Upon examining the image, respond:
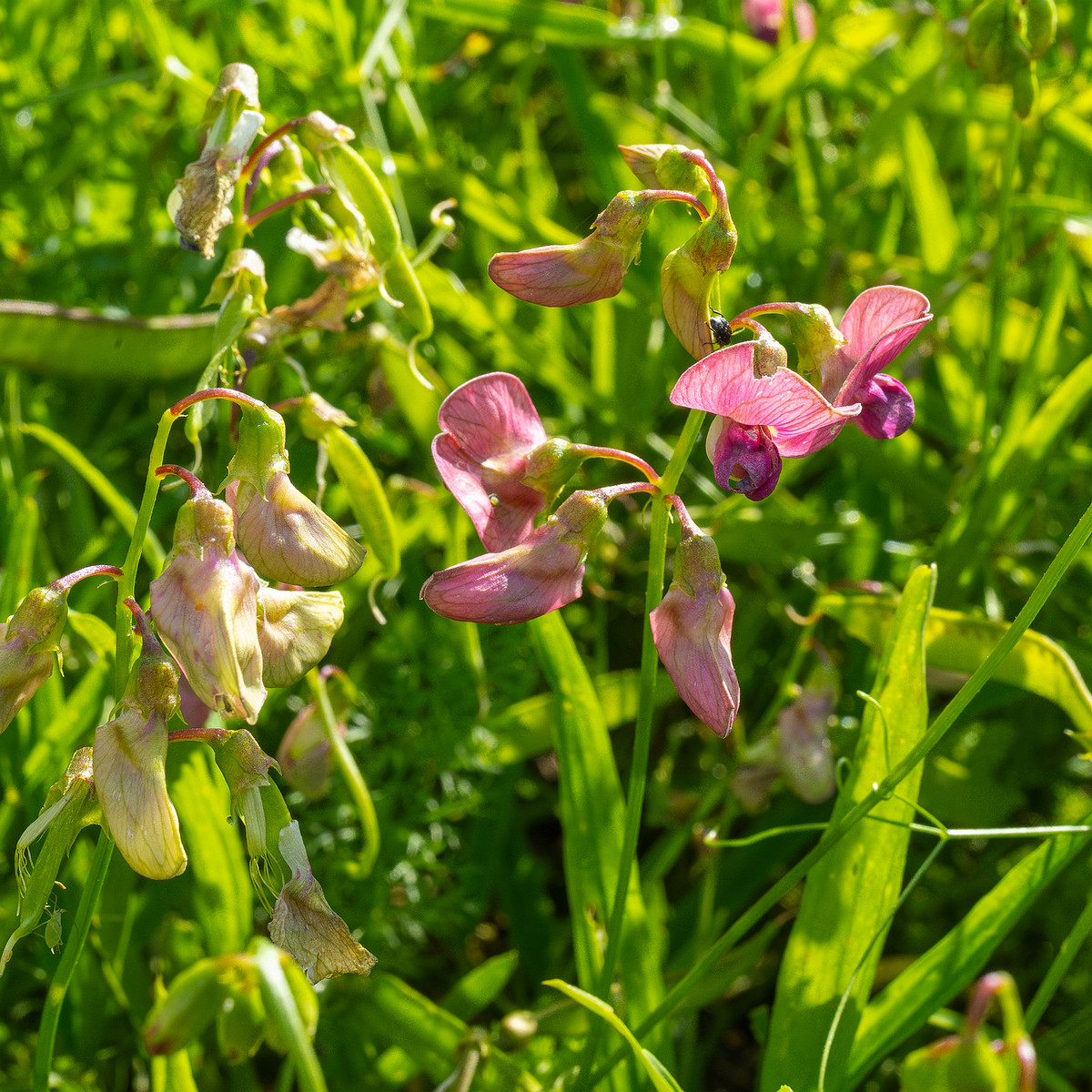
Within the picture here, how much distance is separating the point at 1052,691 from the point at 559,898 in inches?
29.2

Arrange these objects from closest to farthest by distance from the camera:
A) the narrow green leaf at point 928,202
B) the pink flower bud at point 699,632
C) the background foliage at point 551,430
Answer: the pink flower bud at point 699,632, the background foliage at point 551,430, the narrow green leaf at point 928,202

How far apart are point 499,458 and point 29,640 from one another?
1.10ft

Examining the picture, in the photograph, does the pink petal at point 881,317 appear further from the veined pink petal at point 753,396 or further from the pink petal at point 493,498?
the pink petal at point 493,498

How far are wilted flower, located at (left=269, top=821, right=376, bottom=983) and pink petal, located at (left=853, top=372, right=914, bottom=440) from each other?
1.55 feet

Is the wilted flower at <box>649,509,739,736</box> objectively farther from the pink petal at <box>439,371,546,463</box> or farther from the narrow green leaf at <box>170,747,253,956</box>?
the narrow green leaf at <box>170,747,253,956</box>

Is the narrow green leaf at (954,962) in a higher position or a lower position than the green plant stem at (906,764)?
lower

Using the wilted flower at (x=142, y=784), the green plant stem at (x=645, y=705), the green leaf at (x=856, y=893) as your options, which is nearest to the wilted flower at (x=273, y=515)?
the wilted flower at (x=142, y=784)

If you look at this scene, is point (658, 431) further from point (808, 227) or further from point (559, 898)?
point (559, 898)

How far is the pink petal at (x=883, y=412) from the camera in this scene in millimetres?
812

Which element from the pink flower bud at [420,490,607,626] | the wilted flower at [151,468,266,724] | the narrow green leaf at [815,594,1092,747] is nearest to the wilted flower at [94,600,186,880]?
the wilted flower at [151,468,266,724]

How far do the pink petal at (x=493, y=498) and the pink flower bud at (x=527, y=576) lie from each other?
48 mm

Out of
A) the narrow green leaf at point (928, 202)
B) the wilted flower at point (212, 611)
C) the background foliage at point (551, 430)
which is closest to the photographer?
the wilted flower at point (212, 611)

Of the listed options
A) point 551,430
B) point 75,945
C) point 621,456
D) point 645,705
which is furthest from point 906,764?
point 551,430

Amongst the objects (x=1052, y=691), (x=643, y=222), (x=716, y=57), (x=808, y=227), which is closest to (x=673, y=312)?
(x=643, y=222)
